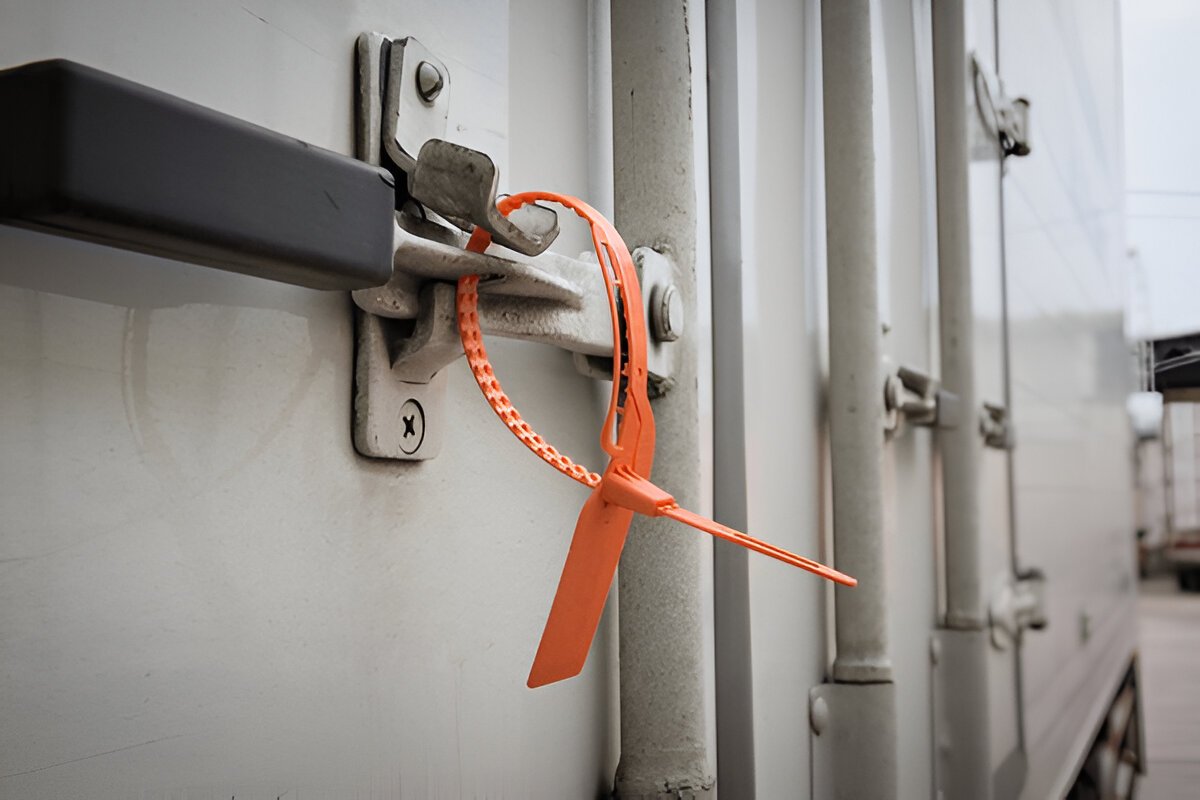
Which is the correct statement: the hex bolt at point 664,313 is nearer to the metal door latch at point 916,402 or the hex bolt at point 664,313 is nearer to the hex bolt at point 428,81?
the hex bolt at point 428,81

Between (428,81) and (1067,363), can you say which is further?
(1067,363)

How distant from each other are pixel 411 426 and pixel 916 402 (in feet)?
2.61

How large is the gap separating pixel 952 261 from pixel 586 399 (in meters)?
0.90

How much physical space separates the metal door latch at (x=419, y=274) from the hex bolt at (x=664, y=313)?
3.4 inches

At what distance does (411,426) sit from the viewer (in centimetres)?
47

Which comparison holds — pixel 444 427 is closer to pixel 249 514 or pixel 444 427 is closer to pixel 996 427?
pixel 249 514

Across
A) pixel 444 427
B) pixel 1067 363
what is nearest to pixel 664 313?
pixel 444 427

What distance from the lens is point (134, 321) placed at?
357 mm

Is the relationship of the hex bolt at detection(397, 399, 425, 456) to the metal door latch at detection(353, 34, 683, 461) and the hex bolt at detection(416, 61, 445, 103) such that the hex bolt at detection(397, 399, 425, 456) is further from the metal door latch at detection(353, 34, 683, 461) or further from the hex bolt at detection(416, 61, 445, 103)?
the hex bolt at detection(416, 61, 445, 103)

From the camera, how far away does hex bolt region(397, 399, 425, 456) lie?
1.51 feet

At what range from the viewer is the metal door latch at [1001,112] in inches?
62.1

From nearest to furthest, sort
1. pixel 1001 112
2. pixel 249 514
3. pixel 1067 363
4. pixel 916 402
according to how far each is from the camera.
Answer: pixel 249 514 → pixel 916 402 → pixel 1001 112 → pixel 1067 363

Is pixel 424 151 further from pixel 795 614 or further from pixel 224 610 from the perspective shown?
pixel 795 614

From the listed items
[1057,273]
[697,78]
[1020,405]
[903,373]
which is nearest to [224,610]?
[697,78]
